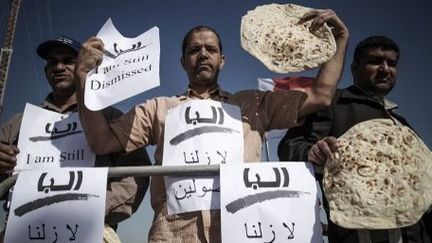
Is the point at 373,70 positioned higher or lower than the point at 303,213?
higher

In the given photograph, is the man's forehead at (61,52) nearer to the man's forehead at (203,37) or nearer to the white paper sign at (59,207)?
the man's forehead at (203,37)

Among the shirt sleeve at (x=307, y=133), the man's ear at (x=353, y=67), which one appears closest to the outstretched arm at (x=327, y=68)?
the shirt sleeve at (x=307, y=133)

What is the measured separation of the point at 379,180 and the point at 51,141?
2.13m

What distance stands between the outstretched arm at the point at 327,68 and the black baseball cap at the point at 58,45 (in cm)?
187

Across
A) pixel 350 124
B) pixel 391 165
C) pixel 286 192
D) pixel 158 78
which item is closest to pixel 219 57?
pixel 158 78

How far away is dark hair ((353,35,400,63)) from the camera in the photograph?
355 cm

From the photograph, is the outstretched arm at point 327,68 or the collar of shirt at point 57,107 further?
the collar of shirt at point 57,107

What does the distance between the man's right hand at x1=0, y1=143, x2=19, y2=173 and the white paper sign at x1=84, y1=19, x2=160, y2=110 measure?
580 mm

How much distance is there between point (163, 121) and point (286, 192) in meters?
1.01

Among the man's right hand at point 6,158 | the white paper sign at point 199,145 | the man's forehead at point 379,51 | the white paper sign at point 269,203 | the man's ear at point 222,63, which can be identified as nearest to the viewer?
the white paper sign at point 269,203

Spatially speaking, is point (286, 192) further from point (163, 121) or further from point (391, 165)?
point (163, 121)

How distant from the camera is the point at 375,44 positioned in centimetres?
355

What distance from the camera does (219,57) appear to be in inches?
127

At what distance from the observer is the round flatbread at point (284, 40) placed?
2.76 metres
